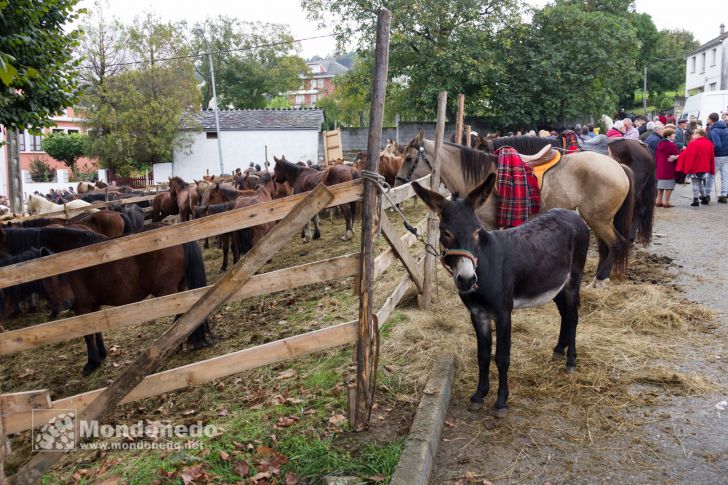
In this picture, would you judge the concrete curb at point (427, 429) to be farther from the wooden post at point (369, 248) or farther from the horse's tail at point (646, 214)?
the horse's tail at point (646, 214)

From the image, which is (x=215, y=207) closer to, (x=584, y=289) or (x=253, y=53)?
(x=584, y=289)

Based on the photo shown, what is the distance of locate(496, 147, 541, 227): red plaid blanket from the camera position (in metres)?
6.34

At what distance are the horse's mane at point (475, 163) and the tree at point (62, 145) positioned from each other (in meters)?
40.5

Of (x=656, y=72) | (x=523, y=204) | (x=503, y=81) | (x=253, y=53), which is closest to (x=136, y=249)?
(x=523, y=204)

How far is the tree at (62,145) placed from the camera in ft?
A: 132

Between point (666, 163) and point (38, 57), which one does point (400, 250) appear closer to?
point (38, 57)

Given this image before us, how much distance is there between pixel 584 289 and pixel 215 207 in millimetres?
6533

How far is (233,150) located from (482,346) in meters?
35.9

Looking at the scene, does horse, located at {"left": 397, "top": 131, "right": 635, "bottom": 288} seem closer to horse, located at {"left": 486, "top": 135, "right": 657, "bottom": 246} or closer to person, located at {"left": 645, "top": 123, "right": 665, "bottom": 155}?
horse, located at {"left": 486, "top": 135, "right": 657, "bottom": 246}

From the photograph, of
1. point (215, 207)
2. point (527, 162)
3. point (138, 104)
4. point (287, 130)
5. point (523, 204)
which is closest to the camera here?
point (523, 204)

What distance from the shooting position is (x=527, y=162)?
6.76m

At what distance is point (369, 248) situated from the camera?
3535 mm

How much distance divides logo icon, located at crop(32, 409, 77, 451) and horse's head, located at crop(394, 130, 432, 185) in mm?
5006

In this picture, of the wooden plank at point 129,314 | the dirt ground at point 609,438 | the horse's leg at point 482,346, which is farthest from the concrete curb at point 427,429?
the wooden plank at point 129,314
